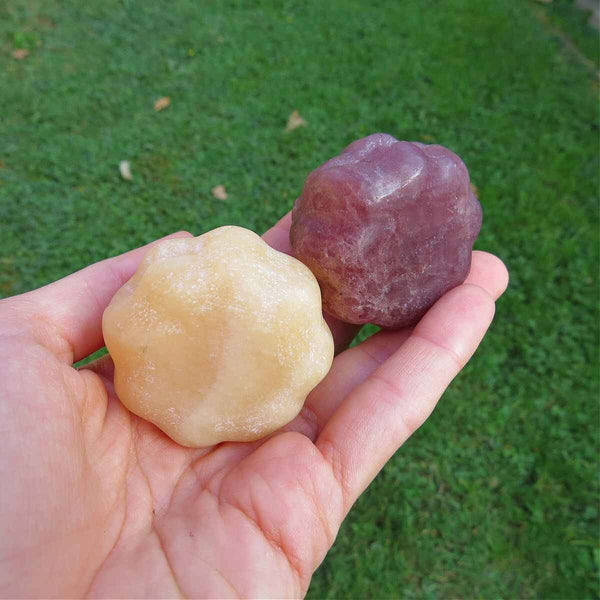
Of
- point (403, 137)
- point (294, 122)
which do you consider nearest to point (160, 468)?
point (294, 122)

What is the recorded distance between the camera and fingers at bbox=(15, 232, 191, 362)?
212 cm

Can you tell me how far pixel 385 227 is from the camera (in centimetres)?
214

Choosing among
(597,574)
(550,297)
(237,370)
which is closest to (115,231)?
(237,370)

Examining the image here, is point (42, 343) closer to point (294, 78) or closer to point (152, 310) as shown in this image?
point (152, 310)

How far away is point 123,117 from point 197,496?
3.41 m

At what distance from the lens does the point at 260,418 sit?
80.6 inches

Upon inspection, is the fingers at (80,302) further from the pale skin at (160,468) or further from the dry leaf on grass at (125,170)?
the dry leaf on grass at (125,170)

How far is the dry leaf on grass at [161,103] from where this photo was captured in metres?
4.50

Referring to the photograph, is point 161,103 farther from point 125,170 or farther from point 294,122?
point 294,122

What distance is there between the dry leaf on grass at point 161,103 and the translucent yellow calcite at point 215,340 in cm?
283

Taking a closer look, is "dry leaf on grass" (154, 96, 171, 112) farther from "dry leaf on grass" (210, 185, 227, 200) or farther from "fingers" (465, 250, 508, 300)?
"fingers" (465, 250, 508, 300)

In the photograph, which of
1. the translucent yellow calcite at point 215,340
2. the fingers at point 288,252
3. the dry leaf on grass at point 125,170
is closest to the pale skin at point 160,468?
the translucent yellow calcite at point 215,340

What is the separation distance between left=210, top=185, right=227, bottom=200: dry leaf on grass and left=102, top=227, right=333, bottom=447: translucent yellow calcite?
201cm

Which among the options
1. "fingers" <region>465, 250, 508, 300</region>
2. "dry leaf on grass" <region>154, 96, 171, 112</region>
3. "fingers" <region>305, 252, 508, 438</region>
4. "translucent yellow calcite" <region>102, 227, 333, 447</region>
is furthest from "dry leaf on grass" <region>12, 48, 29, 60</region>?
"fingers" <region>465, 250, 508, 300</region>
